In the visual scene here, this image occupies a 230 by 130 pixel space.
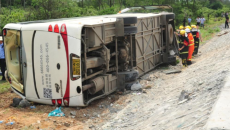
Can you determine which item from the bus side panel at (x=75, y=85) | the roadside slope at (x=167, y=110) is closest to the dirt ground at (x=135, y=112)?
the roadside slope at (x=167, y=110)

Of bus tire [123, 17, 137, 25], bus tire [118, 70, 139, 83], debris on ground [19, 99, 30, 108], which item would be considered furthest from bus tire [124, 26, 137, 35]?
debris on ground [19, 99, 30, 108]

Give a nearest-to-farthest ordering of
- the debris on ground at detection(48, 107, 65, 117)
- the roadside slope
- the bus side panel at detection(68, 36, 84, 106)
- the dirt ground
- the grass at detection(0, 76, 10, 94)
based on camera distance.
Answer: the roadside slope < the dirt ground < the bus side panel at detection(68, 36, 84, 106) < the debris on ground at detection(48, 107, 65, 117) < the grass at detection(0, 76, 10, 94)

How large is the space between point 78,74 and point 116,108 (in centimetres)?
136

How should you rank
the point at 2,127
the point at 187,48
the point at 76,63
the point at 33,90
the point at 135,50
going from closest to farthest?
the point at 2,127 < the point at 76,63 < the point at 33,90 < the point at 135,50 < the point at 187,48

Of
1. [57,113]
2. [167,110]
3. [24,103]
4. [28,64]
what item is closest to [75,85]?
[57,113]

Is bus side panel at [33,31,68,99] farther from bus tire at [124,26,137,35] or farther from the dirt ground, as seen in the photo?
bus tire at [124,26,137,35]

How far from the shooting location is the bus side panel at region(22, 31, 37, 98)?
6934 millimetres

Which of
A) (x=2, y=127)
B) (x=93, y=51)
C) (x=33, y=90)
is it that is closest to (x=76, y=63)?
(x=93, y=51)

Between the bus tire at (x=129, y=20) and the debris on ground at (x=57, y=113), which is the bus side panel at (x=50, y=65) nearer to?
the debris on ground at (x=57, y=113)

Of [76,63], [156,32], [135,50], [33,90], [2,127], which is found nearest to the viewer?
[2,127]

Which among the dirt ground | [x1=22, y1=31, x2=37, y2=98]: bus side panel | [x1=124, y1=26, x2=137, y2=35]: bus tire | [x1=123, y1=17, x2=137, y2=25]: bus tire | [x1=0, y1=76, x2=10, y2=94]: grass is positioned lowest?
[x1=0, y1=76, x2=10, y2=94]: grass

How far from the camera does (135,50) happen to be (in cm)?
923

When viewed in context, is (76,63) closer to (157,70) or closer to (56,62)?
(56,62)

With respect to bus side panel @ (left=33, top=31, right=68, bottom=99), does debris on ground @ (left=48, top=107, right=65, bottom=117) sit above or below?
below
